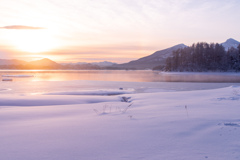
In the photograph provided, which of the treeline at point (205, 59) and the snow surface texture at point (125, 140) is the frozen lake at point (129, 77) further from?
the snow surface texture at point (125, 140)

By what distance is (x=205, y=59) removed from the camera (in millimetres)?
92438

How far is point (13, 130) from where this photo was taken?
4496 millimetres

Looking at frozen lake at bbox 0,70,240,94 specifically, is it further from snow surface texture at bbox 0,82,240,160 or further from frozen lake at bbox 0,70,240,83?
snow surface texture at bbox 0,82,240,160

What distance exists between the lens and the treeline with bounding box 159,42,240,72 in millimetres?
85875

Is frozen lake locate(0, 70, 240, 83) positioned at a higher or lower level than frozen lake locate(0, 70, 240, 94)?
higher

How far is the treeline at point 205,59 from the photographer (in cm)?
8588

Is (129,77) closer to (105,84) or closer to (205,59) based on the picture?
(105,84)

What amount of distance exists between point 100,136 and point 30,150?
1.29 m

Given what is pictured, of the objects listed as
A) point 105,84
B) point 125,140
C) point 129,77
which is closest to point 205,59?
point 129,77

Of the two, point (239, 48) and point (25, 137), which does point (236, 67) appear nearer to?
point (239, 48)

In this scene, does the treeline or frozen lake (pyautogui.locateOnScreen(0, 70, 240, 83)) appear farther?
the treeline

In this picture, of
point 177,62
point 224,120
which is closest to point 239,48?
point 177,62

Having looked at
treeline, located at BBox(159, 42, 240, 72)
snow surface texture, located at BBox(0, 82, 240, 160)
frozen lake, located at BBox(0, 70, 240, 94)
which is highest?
treeline, located at BBox(159, 42, 240, 72)

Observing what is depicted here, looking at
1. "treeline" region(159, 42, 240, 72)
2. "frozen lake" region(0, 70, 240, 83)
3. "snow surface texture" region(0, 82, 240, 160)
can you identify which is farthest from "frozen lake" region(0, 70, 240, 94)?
"treeline" region(159, 42, 240, 72)
